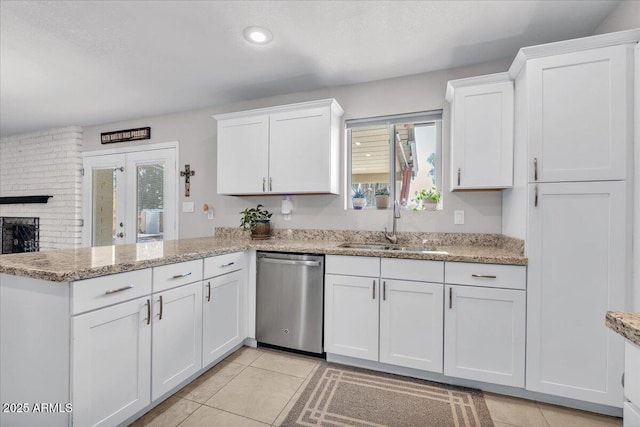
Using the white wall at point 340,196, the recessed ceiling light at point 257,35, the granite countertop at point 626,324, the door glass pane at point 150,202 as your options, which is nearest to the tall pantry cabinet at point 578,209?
the white wall at point 340,196

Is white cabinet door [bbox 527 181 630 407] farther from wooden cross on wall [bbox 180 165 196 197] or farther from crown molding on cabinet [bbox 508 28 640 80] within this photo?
wooden cross on wall [bbox 180 165 196 197]

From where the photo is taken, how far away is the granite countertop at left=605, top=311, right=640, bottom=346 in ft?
1.90

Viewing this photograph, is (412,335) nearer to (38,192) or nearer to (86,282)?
(86,282)

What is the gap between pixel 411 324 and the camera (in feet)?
6.70

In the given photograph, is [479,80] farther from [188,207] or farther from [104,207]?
[104,207]

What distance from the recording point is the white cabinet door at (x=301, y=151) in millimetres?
2631

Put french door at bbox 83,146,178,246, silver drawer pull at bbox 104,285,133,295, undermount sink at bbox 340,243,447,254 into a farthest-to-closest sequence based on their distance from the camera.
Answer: french door at bbox 83,146,178,246, undermount sink at bbox 340,243,447,254, silver drawer pull at bbox 104,285,133,295

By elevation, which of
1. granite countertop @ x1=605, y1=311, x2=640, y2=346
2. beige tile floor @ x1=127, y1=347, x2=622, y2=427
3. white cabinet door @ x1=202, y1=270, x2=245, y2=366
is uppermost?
granite countertop @ x1=605, y1=311, x2=640, y2=346

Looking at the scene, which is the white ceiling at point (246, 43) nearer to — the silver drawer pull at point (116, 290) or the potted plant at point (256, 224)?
the potted plant at point (256, 224)

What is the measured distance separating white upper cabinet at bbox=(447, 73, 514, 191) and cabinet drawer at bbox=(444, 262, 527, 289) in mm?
644

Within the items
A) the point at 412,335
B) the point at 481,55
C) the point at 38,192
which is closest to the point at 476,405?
the point at 412,335

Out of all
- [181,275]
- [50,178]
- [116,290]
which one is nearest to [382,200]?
[181,275]

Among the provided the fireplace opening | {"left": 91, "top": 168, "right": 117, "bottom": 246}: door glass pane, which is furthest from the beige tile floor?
the fireplace opening

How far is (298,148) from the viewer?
2705 millimetres
